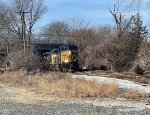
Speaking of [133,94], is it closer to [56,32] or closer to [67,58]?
[67,58]

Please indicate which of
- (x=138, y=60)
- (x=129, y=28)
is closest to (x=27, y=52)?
(x=129, y=28)

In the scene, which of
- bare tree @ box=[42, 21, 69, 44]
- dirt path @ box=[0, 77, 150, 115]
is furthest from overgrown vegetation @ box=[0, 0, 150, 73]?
dirt path @ box=[0, 77, 150, 115]

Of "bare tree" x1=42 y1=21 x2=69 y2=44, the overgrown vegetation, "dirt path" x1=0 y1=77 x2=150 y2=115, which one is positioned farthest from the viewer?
"bare tree" x1=42 y1=21 x2=69 y2=44

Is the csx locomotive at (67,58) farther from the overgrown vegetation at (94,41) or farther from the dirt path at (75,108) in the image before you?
the dirt path at (75,108)

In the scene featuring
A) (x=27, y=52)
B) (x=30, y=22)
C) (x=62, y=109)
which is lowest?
(x=62, y=109)

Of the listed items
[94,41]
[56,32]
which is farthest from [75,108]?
[56,32]

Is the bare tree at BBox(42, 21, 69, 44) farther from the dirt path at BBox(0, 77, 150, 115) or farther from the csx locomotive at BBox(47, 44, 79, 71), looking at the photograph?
the dirt path at BBox(0, 77, 150, 115)

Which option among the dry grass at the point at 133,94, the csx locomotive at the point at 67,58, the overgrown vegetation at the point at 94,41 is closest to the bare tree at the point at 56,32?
the overgrown vegetation at the point at 94,41

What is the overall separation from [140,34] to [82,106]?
129 ft

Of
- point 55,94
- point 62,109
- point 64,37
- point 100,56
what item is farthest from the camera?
point 64,37

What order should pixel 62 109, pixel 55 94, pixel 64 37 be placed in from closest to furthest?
pixel 62 109 → pixel 55 94 → pixel 64 37

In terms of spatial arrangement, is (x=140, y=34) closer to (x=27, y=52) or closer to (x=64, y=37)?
(x=27, y=52)

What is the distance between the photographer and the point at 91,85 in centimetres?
2756

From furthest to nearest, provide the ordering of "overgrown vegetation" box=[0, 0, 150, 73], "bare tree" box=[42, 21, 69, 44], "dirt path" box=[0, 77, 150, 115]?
"bare tree" box=[42, 21, 69, 44] → "overgrown vegetation" box=[0, 0, 150, 73] → "dirt path" box=[0, 77, 150, 115]
